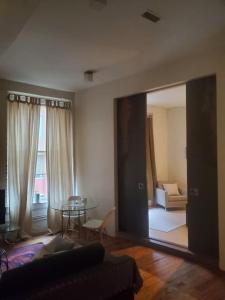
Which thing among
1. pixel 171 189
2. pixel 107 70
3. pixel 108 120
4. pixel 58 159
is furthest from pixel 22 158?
pixel 171 189

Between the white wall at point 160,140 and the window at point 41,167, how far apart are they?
10.9 feet

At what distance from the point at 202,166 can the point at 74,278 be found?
2398 mm

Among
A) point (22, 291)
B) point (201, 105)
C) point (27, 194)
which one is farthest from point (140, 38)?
point (27, 194)

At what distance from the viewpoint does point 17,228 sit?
438cm

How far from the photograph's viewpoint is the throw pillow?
6728mm

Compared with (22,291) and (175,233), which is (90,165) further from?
(22,291)

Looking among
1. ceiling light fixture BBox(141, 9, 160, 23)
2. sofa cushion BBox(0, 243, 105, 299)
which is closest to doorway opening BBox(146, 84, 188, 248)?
ceiling light fixture BBox(141, 9, 160, 23)

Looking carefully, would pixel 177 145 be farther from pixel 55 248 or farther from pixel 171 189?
pixel 55 248

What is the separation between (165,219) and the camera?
5.67 meters

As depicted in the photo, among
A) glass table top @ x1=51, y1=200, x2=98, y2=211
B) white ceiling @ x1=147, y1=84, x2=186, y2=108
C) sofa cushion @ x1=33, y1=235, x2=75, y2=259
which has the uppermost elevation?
white ceiling @ x1=147, y1=84, x2=186, y2=108

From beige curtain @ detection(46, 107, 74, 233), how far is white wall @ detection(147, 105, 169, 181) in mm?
2886

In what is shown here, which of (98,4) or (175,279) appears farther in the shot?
(175,279)

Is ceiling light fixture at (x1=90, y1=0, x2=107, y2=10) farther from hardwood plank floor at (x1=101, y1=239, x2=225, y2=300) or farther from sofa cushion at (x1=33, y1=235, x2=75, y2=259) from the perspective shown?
hardwood plank floor at (x1=101, y1=239, x2=225, y2=300)

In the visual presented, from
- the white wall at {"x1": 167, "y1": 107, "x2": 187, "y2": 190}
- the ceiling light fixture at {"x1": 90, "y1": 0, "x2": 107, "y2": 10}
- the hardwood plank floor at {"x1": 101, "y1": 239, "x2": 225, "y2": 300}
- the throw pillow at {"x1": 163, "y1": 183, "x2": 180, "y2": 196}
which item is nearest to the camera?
the ceiling light fixture at {"x1": 90, "y1": 0, "x2": 107, "y2": 10}
